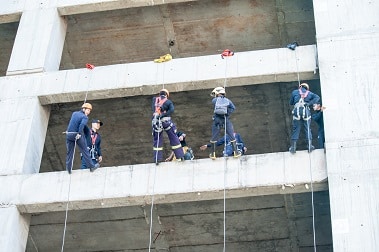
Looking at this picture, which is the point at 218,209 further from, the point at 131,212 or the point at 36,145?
the point at 36,145

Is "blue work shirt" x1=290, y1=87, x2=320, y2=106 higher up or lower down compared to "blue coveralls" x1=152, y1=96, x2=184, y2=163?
higher up

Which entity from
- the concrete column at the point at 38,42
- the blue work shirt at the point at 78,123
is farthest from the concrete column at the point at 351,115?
the concrete column at the point at 38,42

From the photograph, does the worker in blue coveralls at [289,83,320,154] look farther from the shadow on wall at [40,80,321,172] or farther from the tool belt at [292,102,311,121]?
the shadow on wall at [40,80,321,172]

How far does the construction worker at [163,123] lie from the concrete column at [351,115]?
303 centimetres

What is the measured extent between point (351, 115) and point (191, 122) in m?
5.96

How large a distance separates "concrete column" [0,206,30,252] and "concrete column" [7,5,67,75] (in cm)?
359

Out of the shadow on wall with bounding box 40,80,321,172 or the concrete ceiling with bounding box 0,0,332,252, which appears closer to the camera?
the concrete ceiling with bounding box 0,0,332,252

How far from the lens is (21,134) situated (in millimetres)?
16609

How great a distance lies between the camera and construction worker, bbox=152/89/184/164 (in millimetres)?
15641

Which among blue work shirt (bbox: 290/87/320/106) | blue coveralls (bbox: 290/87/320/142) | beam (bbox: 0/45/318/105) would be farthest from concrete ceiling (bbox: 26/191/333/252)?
blue work shirt (bbox: 290/87/320/106)

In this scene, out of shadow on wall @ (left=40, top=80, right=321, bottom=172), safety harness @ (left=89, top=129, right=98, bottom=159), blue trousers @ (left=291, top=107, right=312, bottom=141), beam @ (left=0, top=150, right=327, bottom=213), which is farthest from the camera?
shadow on wall @ (left=40, top=80, right=321, bottom=172)

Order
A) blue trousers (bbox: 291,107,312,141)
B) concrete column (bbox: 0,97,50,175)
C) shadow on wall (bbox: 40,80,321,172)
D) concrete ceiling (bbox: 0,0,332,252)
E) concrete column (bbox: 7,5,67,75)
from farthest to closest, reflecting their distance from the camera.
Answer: shadow on wall (bbox: 40,80,321,172), concrete ceiling (bbox: 0,0,332,252), concrete column (bbox: 7,5,67,75), concrete column (bbox: 0,97,50,175), blue trousers (bbox: 291,107,312,141)

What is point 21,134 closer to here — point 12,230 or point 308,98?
point 12,230

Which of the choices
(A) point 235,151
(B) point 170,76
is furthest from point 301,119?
(B) point 170,76
